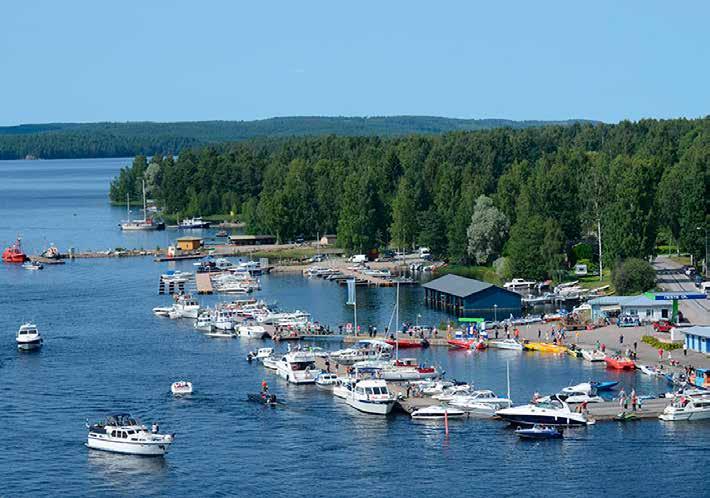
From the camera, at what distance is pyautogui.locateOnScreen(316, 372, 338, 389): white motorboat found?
53906 mm

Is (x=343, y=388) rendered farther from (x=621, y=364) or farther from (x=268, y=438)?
(x=621, y=364)

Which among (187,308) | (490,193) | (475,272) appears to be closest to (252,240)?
(490,193)

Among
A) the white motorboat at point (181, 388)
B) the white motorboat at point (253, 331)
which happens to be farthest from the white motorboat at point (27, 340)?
the white motorboat at point (181, 388)

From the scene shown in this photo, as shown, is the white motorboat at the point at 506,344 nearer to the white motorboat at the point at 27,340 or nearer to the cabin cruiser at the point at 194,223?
the white motorboat at the point at 27,340

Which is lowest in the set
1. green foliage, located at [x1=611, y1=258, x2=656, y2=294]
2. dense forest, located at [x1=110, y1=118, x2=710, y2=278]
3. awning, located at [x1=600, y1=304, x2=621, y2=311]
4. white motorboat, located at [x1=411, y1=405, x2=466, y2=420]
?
white motorboat, located at [x1=411, y1=405, x2=466, y2=420]

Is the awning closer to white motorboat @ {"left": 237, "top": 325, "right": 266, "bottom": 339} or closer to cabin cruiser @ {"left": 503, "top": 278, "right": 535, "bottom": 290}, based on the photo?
cabin cruiser @ {"left": 503, "top": 278, "right": 535, "bottom": 290}

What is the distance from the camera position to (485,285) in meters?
74.2

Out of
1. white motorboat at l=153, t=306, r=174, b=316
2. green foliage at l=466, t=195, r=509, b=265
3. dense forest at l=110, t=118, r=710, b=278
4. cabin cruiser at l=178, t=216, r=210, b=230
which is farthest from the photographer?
cabin cruiser at l=178, t=216, r=210, b=230

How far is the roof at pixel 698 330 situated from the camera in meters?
56.5

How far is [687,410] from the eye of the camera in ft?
153

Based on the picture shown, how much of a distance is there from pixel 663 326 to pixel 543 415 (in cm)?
1789

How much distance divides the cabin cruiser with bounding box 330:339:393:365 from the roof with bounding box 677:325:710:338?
41.4 feet

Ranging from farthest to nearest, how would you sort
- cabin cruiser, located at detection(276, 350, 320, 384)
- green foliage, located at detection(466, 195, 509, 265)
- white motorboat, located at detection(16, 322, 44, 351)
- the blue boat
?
green foliage, located at detection(466, 195, 509, 265) < white motorboat, located at detection(16, 322, 44, 351) < cabin cruiser, located at detection(276, 350, 320, 384) < the blue boat

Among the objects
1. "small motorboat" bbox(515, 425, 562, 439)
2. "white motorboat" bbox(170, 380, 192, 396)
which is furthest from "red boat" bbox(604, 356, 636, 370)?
"white motorboat" bbox(170, 380, 192, 396)
